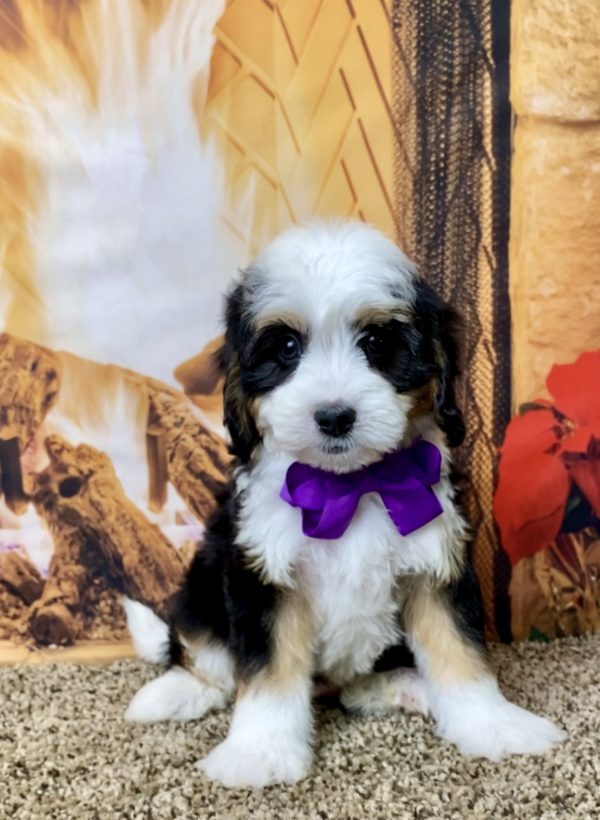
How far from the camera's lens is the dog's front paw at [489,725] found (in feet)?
6.77

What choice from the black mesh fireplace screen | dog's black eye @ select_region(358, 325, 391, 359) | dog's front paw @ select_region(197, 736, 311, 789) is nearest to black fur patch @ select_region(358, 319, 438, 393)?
dog's black eye @ select_region(358, 325, 391, 359)

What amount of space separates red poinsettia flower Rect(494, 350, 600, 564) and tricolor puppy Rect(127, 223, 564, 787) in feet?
2.20

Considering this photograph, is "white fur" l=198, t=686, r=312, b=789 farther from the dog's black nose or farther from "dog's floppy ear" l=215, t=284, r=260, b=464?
the dog's black nose

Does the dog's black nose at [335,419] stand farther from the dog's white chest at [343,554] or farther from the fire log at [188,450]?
the fire log at [188,450]

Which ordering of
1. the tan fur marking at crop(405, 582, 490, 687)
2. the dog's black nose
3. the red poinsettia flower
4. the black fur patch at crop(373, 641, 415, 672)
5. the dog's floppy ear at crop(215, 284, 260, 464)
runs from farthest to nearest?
the red poinsettia flower < the black fur patch at crop(373, 641, 415, 672) < the tan fur marking at crop(405, 582, 490, 687) < the dog's floppy ear at crop(215, 284, 260, 464) < the dog's black nose

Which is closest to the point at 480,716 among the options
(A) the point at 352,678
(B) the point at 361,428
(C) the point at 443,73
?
(A) the point at 352,678

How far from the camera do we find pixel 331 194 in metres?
2.78

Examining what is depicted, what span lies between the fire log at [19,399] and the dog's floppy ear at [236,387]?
959 mm

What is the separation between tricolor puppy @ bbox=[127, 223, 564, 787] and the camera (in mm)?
1905

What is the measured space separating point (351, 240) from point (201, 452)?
1.14 m

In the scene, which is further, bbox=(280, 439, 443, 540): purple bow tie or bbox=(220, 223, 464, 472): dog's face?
bbox=(280, 439, 443, 540): purple bow tie

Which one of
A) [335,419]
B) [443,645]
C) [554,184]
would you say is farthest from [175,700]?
[554,184]

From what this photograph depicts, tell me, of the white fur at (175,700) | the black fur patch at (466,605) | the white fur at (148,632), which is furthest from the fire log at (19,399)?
the black fur patch at (466,605)

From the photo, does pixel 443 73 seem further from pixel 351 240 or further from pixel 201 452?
pixel 201 452
